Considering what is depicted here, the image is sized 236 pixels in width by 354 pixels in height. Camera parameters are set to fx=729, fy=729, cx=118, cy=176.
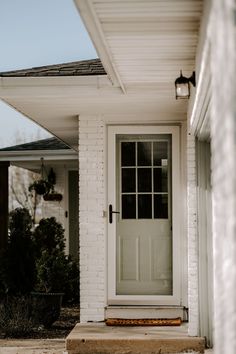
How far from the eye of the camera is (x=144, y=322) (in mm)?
8461

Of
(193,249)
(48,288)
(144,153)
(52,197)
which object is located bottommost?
(48,288)

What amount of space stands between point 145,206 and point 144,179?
335 millimetres

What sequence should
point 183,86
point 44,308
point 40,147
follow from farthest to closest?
point 40,147 → point 44,308 → point 183,86

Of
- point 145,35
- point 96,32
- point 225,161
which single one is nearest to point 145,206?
point 145,35

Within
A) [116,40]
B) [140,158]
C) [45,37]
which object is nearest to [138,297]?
[140,158]

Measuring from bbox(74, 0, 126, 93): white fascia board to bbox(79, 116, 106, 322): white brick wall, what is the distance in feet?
6.72

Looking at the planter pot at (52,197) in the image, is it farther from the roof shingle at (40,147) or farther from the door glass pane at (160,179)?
the door glass pane at (160,179)

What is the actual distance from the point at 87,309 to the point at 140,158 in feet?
6.41

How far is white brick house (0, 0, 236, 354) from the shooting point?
531 cm

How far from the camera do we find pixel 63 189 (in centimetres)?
1527

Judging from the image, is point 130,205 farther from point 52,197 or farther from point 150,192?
point 52,197

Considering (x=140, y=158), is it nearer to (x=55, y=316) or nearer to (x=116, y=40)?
(x=55, y=316)

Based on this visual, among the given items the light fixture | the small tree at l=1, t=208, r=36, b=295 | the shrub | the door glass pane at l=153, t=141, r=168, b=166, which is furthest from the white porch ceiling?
the shrub

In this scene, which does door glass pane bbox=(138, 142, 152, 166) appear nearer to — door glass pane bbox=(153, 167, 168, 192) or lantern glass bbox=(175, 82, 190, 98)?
door glass pane bbox=(153, 167, 168, 192)
